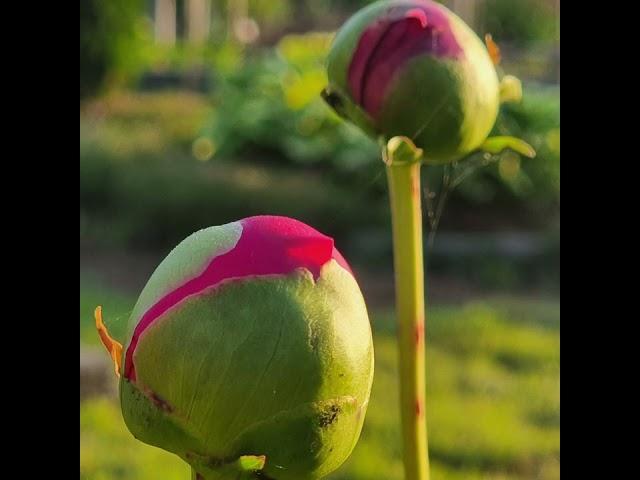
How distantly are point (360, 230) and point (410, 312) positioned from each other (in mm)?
3147

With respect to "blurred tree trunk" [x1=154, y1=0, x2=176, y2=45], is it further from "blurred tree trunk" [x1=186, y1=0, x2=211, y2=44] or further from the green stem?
the green stem

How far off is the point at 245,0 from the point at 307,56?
7.86m

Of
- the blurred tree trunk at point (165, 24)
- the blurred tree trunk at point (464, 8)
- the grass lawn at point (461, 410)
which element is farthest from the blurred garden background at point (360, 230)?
the blurred tree trunk at point (165, 24)

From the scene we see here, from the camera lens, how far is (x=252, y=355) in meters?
0.35

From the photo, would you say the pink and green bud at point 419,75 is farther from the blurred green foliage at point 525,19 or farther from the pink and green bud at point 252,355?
the blurred green foliage at point 525,19

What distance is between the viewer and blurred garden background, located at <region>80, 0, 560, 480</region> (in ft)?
6.75

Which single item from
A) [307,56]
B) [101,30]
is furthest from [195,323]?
[101,30]

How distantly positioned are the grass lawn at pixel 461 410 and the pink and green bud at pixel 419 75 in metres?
1.32

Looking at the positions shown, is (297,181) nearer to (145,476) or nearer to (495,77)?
(145,476)

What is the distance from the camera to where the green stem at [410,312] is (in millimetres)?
467

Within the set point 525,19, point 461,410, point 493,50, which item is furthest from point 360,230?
point 525,19
